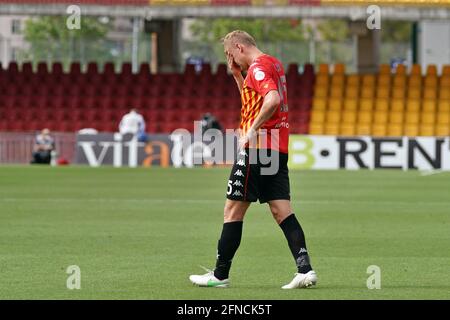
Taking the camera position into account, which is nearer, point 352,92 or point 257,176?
point 257,176

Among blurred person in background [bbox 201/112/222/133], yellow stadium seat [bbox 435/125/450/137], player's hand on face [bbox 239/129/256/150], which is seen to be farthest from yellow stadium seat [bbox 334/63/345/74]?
player's hand on face [bbox 239/129/256/150]

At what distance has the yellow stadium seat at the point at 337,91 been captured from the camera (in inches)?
1597

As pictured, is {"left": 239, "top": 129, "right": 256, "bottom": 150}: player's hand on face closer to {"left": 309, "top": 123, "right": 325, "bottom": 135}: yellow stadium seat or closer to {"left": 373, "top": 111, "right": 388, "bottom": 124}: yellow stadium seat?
{"left": 309, "top": 123, "right": 325, "bottom": 135}: yellow stadium seat

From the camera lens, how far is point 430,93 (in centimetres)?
4003

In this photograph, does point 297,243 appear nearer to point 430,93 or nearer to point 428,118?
point 428,118

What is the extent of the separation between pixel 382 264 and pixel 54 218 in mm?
6619

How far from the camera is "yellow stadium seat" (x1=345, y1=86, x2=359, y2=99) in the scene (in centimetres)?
4022

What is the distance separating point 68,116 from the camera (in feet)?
132

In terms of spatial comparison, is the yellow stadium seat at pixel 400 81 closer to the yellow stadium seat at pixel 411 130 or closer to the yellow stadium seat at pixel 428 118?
the yellow stadium seat at pixel 428 118

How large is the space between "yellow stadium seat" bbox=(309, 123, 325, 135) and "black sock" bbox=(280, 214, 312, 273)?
28.9 metres

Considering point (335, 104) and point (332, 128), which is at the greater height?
point (335, 104)

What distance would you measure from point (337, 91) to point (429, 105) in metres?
3.21

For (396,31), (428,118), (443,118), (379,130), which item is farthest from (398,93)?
(396,31)

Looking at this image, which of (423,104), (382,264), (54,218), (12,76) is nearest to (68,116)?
(12,76)
